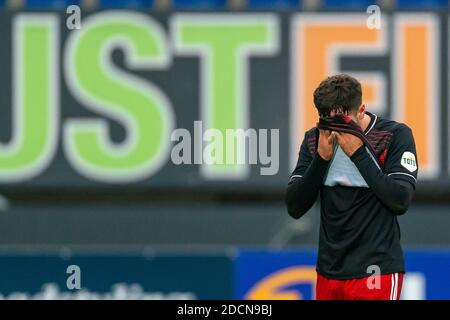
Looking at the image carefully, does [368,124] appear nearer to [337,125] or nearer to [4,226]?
[337,125]

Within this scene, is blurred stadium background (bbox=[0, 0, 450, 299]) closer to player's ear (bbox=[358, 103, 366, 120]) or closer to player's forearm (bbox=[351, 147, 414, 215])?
player's ear (bbox=[358, 103, 366, 120])

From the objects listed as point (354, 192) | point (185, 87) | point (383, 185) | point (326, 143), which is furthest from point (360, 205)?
point (185, 87)

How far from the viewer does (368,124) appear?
4543 mm

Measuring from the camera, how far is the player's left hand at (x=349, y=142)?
4363mm

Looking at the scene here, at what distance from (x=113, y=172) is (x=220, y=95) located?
1.17 meters

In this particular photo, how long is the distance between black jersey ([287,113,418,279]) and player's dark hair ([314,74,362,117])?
16cm

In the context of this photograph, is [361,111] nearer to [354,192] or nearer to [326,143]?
[326,143]

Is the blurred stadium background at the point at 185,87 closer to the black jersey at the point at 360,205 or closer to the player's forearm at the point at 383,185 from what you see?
the black jersey at the point at 360,205

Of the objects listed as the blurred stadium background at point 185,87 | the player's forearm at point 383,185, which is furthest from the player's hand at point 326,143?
the blurred stadium background at point 185,87

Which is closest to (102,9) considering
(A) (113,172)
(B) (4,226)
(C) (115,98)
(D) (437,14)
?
(C) (115,98)

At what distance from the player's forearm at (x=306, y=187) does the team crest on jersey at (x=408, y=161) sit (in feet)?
1.06

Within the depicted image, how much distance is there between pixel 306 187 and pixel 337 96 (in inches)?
15.6

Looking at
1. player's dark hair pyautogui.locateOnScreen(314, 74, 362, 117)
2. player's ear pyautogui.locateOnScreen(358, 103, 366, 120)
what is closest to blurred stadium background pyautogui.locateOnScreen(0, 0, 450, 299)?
player's ear pyautogui.locateOnScreen(358, 103, 366, 120)

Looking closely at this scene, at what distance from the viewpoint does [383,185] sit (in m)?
4.32
